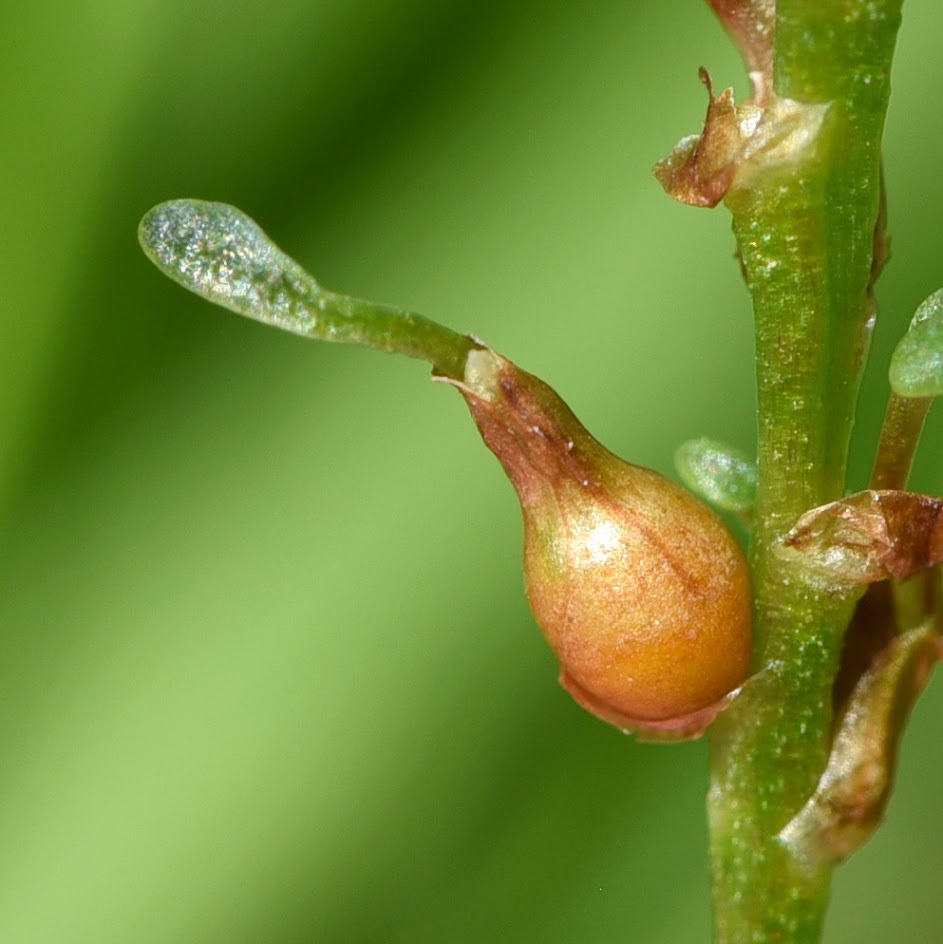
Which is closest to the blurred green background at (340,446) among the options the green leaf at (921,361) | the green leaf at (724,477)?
the green leaf at (724,477)

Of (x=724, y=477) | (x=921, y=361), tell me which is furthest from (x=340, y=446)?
(x=921, y=361)

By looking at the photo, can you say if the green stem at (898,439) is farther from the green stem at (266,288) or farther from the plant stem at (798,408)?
the green stem at (266,288)

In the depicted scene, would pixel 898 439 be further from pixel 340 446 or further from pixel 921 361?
pixel 340 446

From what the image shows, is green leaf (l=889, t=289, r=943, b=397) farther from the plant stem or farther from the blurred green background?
the blurred green background

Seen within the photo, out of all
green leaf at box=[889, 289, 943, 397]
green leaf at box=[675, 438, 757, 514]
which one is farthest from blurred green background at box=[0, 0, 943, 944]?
green leaf at box=[889, 289, 943, 397]

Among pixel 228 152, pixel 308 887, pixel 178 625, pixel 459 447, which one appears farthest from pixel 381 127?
pixel 308 887
